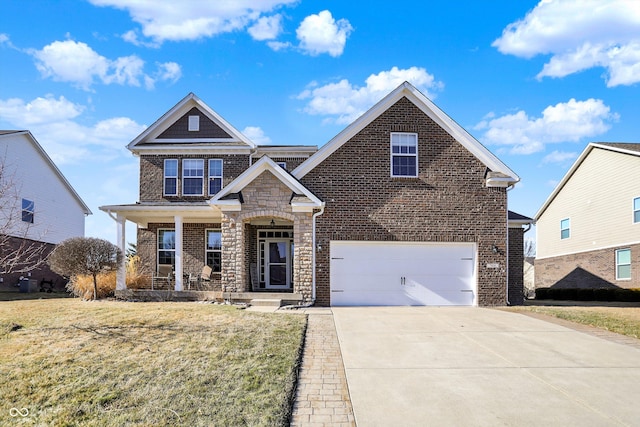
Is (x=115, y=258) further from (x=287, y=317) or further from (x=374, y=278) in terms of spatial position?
(x=374, y=278)

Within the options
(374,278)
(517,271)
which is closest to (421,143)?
(374,278)

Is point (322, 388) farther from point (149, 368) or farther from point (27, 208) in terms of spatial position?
point (27, 208)

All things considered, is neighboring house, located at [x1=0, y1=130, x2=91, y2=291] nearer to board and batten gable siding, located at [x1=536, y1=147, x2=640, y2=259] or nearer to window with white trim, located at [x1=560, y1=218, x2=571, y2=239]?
board and batten gable siding, located at [x1=536, y1=147, x2=640, y2=259]

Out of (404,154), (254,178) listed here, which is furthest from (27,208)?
(404,154)

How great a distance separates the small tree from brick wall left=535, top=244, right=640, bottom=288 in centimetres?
2241

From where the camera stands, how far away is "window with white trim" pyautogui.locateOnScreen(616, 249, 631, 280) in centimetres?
2314

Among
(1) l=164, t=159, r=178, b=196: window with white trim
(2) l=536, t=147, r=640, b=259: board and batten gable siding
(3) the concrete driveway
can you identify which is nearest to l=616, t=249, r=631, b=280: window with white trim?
(2) l=536, t=147, r=640, b=259: board and batten gable siding

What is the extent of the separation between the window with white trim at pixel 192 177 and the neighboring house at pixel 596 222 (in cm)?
1906

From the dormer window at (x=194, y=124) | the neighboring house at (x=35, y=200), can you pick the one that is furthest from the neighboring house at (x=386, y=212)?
the neighboring house at (x=35, y=200)

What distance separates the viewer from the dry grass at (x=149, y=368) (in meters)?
5.89

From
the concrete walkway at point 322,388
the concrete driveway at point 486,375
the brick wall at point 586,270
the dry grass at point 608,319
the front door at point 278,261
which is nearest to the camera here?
the concrete walkway at point 322,388

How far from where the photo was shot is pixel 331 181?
51.8ft

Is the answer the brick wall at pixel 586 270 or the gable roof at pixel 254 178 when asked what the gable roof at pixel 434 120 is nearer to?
the gable roof at pixel 254 178

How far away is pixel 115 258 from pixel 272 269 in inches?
227
